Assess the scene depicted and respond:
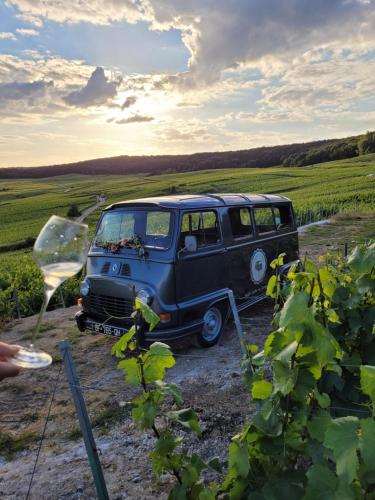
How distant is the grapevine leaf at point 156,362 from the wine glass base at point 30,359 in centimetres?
40

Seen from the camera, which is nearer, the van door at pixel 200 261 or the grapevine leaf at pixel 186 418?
the grapevine leaf at pixel 186 418

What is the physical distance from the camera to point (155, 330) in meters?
5.36

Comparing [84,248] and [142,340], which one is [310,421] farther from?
[142,340]

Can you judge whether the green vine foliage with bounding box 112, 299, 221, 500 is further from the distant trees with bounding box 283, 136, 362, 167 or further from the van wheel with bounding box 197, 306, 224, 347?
the distant trees with bounding box 283, 136, 362, 167

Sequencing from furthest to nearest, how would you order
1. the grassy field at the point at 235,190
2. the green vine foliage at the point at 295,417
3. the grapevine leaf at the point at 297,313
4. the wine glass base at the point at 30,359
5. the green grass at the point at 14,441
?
the grassy field at the point at 235,190, the green grass at the point at 14,441, the wine glass base at the point at 30,359, the grapevine leaf at the point at 297,313, the green vine foliage at the point at 295,417

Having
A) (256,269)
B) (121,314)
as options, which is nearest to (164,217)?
(121,314)

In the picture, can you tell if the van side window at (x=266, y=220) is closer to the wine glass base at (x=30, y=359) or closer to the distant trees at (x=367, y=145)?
the wine glass base at (x=30, y=359)

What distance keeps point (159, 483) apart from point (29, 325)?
541 cm

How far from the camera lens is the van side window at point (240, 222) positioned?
668 cm

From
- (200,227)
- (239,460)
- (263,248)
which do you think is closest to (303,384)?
(239,460)

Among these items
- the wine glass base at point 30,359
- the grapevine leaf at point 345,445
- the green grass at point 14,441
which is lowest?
the green grass at point 14,441

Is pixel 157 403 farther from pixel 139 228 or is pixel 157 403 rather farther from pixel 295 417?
pixel 139 228

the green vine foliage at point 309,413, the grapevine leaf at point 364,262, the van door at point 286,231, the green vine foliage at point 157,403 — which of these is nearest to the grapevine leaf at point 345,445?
the green vine foliage at point 309,413

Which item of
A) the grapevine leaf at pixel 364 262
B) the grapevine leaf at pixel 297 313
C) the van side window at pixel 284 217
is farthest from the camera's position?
the van side window at pixel 284 217
